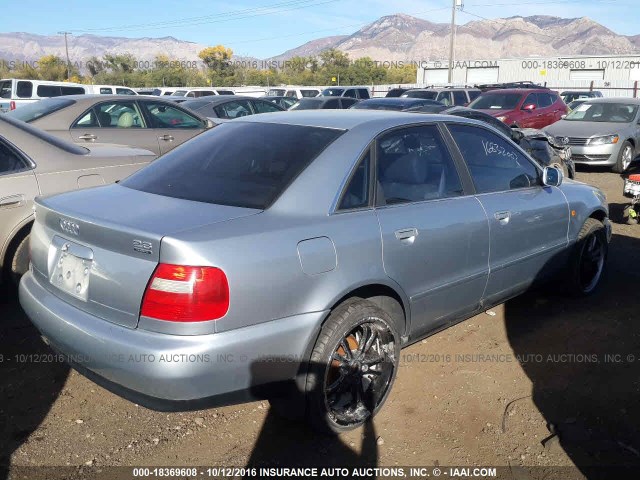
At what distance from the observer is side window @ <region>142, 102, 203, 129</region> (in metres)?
8.62

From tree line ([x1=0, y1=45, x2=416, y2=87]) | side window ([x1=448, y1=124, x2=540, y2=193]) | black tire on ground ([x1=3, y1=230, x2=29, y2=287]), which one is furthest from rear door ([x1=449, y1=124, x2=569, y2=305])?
tree line ([x1=0, y1=45, x2=416, y2=87])

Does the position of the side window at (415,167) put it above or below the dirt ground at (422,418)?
above

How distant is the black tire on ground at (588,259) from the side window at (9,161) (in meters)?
4.36

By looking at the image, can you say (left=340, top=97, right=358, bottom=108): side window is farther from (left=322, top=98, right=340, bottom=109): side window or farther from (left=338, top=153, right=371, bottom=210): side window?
(left=338, top=153, right=371, bottom=210): side window

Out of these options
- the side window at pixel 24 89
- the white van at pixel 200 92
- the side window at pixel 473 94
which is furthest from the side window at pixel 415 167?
the white van at pixel 200 92

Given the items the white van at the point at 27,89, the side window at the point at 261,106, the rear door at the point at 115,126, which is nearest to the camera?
the rear door at the point at 115,126

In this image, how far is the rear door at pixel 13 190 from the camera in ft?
14.2

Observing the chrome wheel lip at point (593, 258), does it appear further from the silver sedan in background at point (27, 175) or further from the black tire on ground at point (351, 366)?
the silver sedan in background at point (27, 175)

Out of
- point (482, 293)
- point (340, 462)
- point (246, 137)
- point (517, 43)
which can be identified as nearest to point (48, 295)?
point (246, 137)

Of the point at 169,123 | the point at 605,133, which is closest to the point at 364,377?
the point at 169,123

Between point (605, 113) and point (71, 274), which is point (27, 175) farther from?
point (605, 113)

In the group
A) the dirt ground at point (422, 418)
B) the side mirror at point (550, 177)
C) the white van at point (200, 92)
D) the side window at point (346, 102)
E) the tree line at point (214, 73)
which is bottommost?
the dirt ground at point (422, 418)

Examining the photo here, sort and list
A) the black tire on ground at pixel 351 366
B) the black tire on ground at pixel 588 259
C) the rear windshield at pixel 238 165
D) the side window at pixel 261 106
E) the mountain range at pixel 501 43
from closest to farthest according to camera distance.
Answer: the black tire on ground at pixel 351 366 → the rear windshield at pixel 238 165 → the black tire on ground at pixel 588 259 → the side window at pixel 261 106 → the mountain range at pixel 501 43

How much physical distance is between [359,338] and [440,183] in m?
1.16
